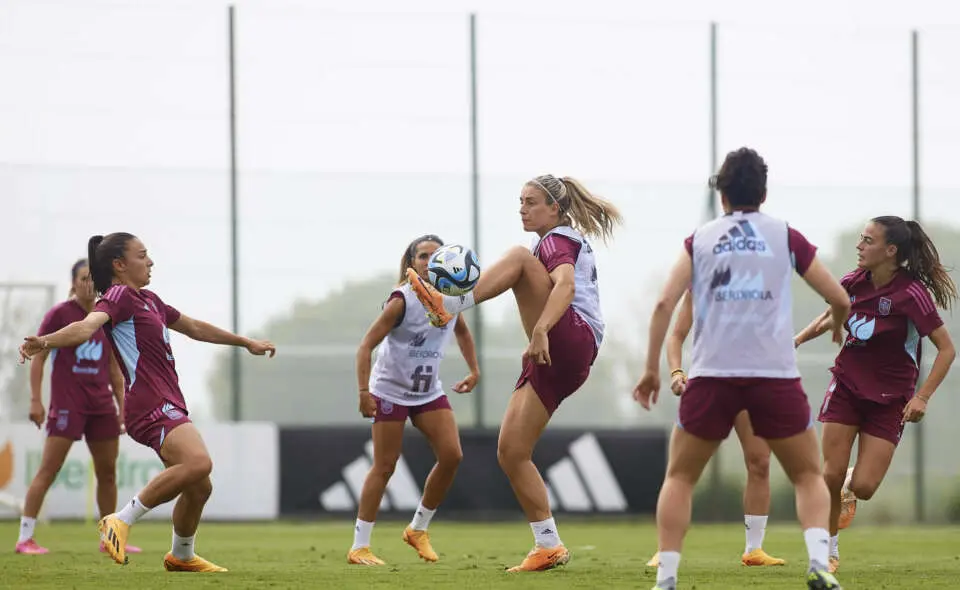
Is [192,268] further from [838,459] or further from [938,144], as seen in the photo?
[838,459]

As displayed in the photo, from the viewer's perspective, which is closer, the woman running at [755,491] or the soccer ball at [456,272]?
the soccer ball at [456,272]

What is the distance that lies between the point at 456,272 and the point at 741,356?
207 cm

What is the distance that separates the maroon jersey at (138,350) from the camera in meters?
7.82

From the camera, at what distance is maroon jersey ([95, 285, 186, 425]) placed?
7824 mm

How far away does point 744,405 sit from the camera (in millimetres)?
6031

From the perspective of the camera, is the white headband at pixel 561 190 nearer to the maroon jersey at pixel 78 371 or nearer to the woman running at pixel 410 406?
the woman running at pixel 410 406

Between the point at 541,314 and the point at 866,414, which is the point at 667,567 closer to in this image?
the point at 541,314

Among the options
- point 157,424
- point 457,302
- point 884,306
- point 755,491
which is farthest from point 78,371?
point 884,306

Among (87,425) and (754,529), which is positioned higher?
(87,425)

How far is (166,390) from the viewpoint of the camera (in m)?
7.90

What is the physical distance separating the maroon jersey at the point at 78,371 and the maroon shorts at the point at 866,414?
527 centimetres

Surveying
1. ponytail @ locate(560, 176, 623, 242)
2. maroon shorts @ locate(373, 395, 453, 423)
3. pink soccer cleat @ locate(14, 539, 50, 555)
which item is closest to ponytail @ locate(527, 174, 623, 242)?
ponytail @ locate(560, 176, 623, 242)

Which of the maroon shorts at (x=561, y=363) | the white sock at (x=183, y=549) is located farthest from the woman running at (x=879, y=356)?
the white sock at (x=183, y=549)

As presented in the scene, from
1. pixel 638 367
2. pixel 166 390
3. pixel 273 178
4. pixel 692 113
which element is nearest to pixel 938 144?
pixel 692 113
